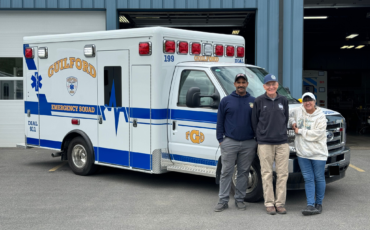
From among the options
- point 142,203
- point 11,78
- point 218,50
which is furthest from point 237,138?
point 11,78

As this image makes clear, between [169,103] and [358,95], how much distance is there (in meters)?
23.7

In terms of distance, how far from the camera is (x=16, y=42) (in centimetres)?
1312

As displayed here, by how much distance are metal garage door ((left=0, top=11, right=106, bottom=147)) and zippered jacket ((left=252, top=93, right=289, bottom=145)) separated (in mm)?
7894

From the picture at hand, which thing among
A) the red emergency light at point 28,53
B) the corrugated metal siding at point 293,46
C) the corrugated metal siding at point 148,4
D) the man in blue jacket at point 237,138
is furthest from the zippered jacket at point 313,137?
the corrugated metal siding at point 148,4

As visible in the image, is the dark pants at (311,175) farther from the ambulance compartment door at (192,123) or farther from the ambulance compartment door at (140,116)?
the ambulance compartment door at (140,116)

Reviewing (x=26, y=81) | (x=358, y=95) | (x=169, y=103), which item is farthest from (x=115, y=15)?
(x=358, y=95)

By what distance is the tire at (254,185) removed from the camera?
6.66 meters

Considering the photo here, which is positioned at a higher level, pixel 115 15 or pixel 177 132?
pixel 115 15

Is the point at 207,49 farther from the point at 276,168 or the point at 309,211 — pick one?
the point at 309,211

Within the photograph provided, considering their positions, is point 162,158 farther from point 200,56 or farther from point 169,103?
point 200,56

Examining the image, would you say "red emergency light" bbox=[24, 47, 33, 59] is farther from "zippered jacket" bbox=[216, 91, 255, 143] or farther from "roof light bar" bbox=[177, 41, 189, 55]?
"zippered jacket" bbox=[216, 91, 255, 143]

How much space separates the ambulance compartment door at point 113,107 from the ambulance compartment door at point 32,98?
1.78 meters

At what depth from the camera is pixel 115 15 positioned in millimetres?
12625

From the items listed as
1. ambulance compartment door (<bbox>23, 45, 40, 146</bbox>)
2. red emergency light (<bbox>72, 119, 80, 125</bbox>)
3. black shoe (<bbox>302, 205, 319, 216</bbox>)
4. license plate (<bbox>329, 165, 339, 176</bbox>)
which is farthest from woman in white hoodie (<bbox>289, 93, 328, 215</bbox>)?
ambulance compartment door (<bbox>23, 45, 40, 146</bbox>)
